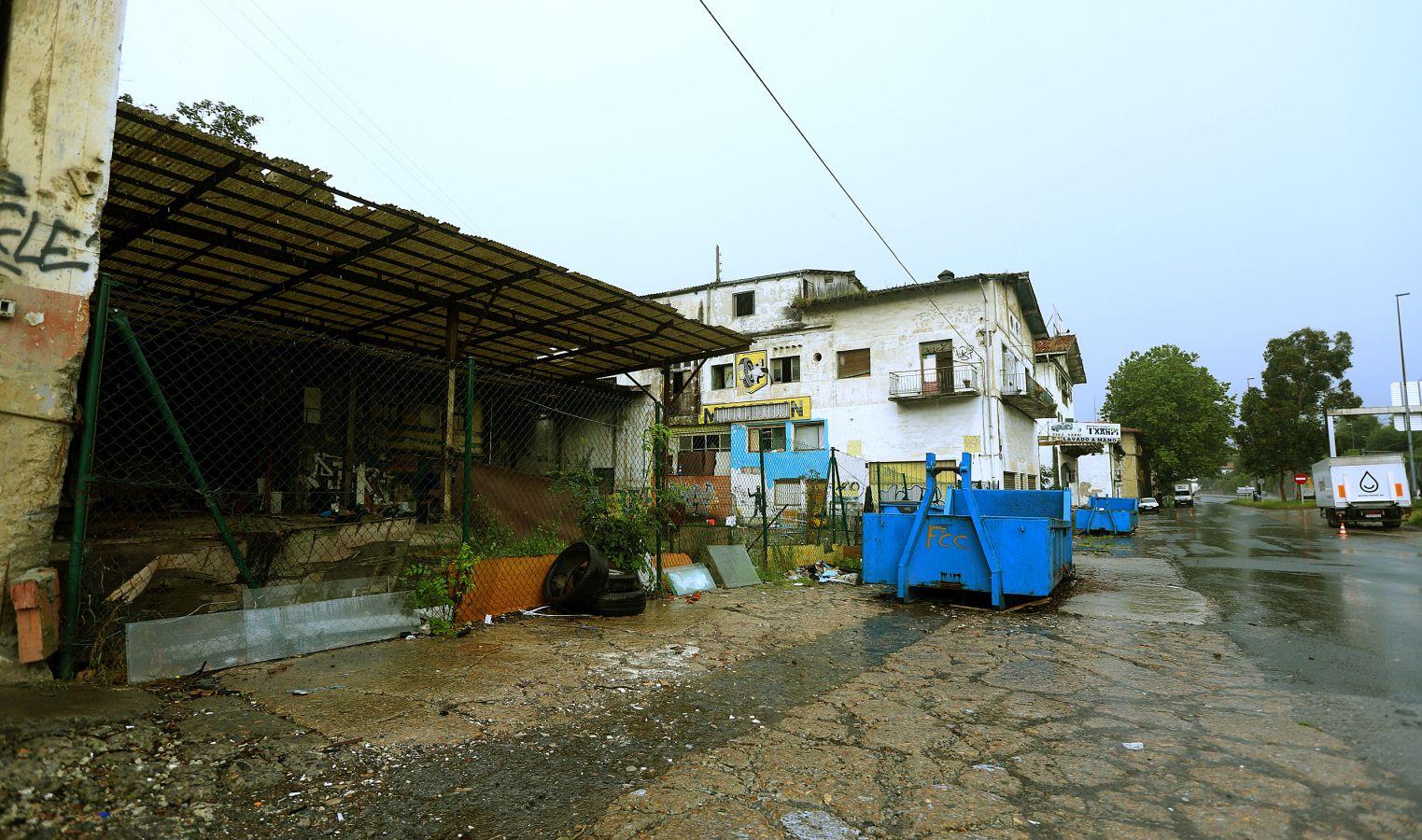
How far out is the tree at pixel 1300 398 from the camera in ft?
161

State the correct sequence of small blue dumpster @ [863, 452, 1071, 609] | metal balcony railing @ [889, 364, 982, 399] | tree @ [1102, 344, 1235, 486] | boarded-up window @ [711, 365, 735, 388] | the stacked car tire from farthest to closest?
tree @ [1102, 344, 1235, 486], boarded-up window @ [711, 365, 735, 388], metal balcony railing @ [889, 364, 982, 399], small blue dumpster @ [863, 452, 1071, 609], the stacked car tire

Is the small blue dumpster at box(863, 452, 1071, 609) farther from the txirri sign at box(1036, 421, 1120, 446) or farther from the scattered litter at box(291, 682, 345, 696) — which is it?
the txirri sign at box(1036, 421, 1120, 446)

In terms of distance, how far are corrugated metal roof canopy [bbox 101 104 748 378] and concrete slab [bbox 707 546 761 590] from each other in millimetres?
3274

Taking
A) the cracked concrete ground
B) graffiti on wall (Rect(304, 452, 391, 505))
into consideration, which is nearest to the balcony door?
graffiti on wall (Rect(304, 452, 391, 505))

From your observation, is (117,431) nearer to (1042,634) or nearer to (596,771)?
(596,771)

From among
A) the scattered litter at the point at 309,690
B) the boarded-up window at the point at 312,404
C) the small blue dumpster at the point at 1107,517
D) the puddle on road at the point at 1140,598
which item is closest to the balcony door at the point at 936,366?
the small blue dumpster at the point at 1107,517

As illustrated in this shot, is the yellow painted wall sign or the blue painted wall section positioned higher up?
the yellow painted wall sign

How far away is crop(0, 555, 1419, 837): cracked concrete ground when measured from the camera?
251cm

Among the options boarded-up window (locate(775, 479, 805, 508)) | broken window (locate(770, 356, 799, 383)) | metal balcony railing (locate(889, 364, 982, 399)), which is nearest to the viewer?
metal balcony railing (locate(889, 364, 982, 399))

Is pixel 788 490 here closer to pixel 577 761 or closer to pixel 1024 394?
pixel 1024 394

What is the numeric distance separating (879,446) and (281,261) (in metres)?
24.3

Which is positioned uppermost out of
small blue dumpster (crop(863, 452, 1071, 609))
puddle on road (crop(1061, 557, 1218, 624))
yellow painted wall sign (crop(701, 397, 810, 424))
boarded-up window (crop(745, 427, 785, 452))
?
yellow painted wall sign (crop(701, 397, 810, 424))

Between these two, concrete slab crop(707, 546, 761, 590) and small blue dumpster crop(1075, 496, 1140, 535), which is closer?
concrete slab crop(707, 546, 761, 590)

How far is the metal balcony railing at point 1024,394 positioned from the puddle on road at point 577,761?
1014 inches
